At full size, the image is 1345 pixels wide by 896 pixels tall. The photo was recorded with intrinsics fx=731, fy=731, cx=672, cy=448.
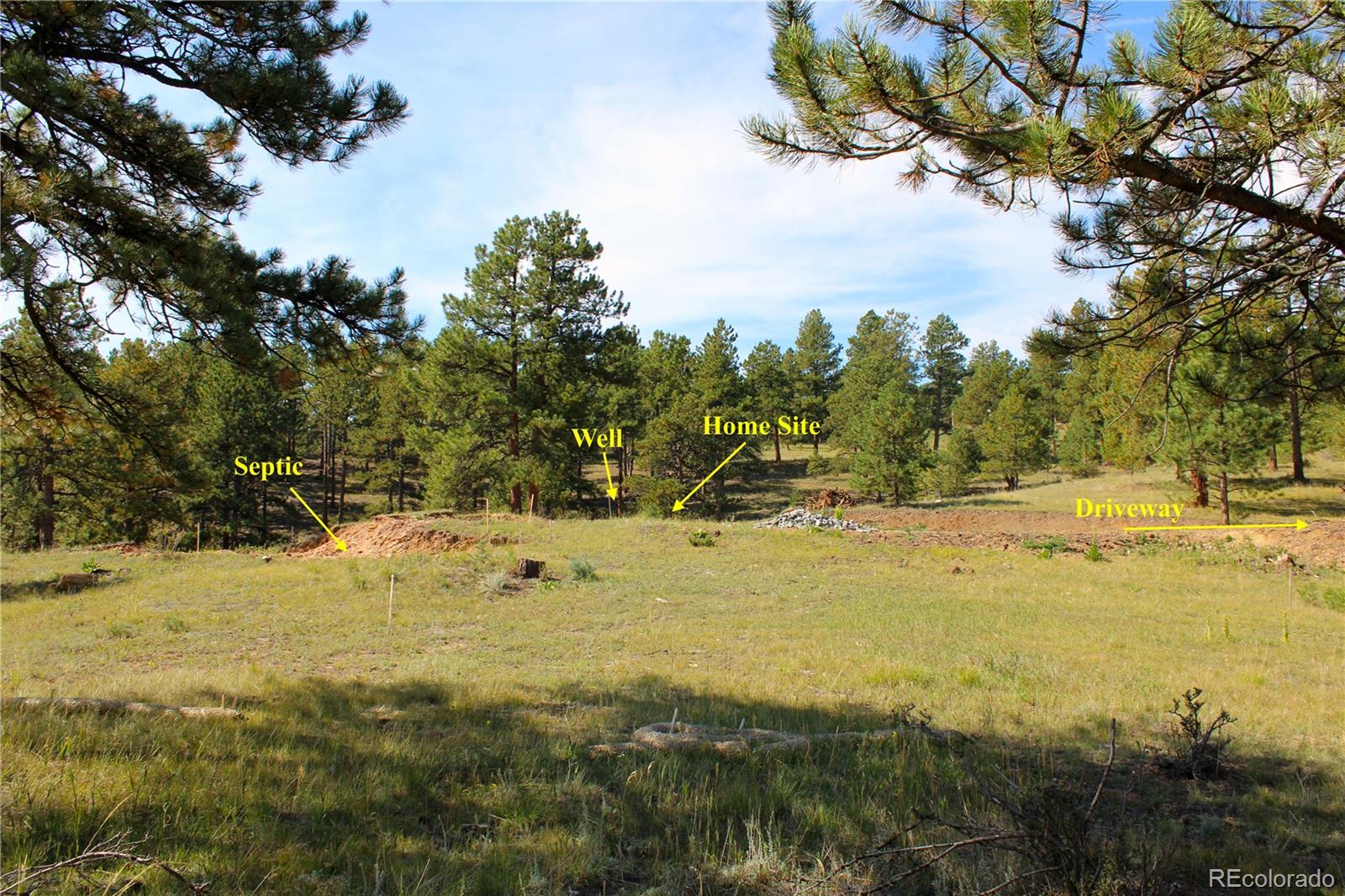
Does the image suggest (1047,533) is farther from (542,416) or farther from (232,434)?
(232,434)

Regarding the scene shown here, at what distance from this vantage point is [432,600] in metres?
14.4

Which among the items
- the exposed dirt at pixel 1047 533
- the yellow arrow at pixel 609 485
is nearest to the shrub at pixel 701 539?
the exposed dirt at pixel 1047 533

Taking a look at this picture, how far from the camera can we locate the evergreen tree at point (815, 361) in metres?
64.6

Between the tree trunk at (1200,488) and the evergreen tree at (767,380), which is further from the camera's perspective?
the evergreen tree at (767,380)

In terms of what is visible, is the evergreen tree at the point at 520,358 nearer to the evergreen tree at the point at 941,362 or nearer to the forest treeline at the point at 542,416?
the forest treeline at the point at 542,416

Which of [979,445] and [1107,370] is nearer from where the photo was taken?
[1107,370]

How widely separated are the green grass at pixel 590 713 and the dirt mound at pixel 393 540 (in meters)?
5.72

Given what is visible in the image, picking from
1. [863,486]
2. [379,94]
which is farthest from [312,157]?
[863,486]

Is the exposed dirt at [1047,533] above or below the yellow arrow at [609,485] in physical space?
below

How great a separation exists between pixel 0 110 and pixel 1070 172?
670cm

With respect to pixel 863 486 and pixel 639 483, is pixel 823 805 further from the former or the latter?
pixel 863 486

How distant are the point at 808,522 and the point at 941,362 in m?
48.9

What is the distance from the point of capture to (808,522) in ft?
96.3

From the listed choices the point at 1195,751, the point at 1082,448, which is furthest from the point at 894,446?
the point at 1195,751
